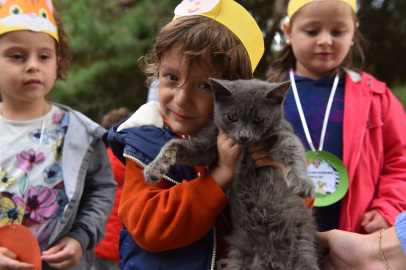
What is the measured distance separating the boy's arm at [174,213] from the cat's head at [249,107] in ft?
0.97

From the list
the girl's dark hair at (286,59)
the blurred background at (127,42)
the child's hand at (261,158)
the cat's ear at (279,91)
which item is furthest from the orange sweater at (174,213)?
the blurred background at (127,42)

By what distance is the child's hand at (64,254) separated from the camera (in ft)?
5.92

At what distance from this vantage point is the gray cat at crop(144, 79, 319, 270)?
54.8 inches

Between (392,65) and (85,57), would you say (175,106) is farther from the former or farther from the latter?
(392,65)

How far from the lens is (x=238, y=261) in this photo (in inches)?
56.3

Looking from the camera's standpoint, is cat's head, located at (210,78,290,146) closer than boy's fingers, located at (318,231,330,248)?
Yes

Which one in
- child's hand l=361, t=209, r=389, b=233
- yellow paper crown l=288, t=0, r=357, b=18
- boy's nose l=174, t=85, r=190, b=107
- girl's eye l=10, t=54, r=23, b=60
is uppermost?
yellow paper crown l=288, t=0, r=357, b=18

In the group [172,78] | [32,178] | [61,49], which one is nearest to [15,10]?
[61,49]

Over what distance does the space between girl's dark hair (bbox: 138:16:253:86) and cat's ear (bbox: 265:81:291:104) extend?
0.27m

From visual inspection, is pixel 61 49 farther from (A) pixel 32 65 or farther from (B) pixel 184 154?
(B) pixel 184 154

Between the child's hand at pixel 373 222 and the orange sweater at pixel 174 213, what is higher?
the orange sweater at pixel 174 213

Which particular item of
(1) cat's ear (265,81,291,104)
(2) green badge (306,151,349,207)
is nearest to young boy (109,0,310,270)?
(1) cat's ear (265,81,291,104)

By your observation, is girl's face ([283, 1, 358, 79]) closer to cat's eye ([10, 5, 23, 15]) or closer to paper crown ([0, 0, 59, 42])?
paper crown ([0, 0, 59, 42])

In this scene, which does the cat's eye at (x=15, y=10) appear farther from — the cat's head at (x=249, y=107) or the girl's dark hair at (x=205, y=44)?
the cat's head at (x=249, y=107)
